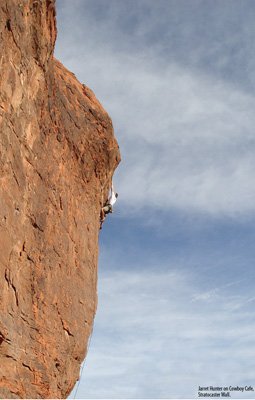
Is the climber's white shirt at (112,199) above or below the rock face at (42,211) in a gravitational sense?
above

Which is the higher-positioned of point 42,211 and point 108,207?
point 108,207

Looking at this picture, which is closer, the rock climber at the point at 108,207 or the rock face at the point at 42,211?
the rock face at the point at 42,211

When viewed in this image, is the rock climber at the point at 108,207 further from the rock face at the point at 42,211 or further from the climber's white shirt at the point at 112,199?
the rock face at the point at 42,211

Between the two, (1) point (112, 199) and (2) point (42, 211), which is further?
(1) point (112, 199)

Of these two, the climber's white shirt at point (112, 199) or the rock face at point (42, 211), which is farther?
the climber's white shirt at point (112, 199)

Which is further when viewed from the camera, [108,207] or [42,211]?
[108,207]

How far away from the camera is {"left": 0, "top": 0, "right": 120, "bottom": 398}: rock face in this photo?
16719 millimetres

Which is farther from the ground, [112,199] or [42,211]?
[112,199]

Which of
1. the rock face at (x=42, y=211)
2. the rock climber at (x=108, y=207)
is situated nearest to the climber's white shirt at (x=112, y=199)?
the rock climber at (x=108, y=207)

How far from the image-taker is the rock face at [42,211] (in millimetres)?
16719

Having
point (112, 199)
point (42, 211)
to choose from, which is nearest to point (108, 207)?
point (112, 199)

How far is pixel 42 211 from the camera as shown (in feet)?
66.6

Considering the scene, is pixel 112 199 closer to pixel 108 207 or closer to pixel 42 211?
pixel 108 207

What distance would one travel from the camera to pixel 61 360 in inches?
816
